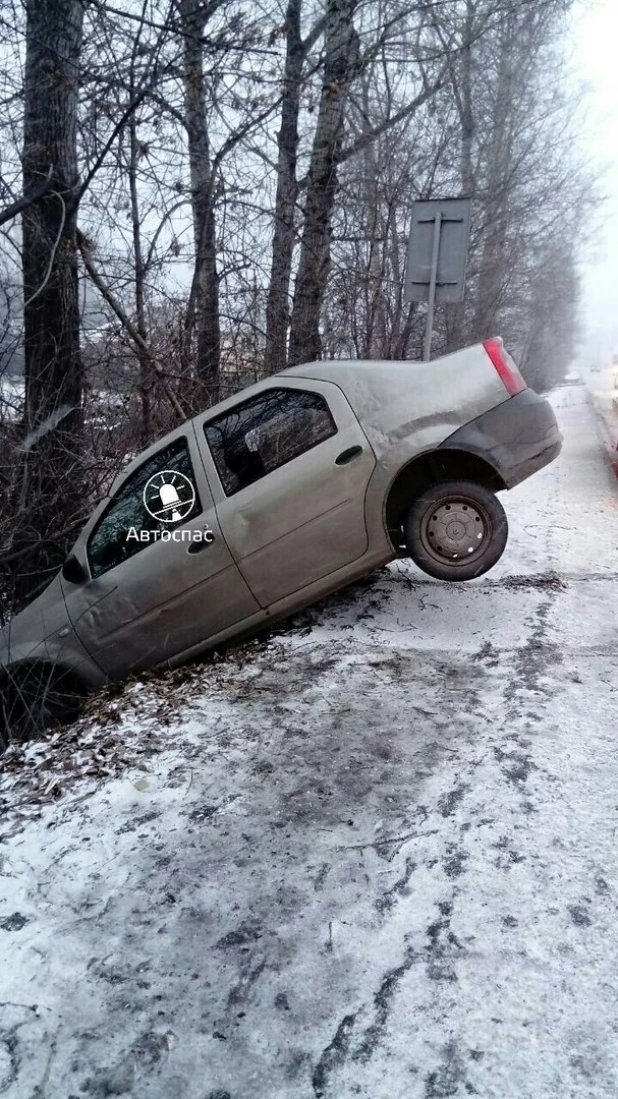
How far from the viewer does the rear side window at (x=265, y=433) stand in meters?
4.57

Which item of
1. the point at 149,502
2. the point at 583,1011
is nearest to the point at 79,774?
the point at 149,502

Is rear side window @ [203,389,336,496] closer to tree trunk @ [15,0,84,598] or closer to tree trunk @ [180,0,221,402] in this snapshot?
tree trunk @ [15,0,84,598]

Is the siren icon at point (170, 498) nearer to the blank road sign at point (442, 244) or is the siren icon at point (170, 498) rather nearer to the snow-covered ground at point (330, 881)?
the snow-covered ground at point (330, 881)

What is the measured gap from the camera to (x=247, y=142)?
8.46m

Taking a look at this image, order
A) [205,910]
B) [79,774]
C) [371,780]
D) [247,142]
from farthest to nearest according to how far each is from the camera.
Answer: [247,142]
[79,774]
[371,780]
[205,910]

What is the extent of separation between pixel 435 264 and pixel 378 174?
6096mm

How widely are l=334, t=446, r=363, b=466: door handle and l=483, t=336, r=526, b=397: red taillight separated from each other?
1025 millimetres

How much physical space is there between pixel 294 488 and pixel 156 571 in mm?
1093

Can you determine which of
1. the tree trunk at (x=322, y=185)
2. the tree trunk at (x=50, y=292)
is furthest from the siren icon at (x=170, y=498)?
the tree trunk at (x=322, y=185)

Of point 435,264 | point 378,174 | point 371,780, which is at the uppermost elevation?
point 378,174

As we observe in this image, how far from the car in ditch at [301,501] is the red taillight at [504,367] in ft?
0.03

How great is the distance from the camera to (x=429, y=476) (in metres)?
4.68

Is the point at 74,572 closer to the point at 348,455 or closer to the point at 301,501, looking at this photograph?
the point at 301,501

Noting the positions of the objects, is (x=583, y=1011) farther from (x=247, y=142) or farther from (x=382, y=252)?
(x=382, y=252)
